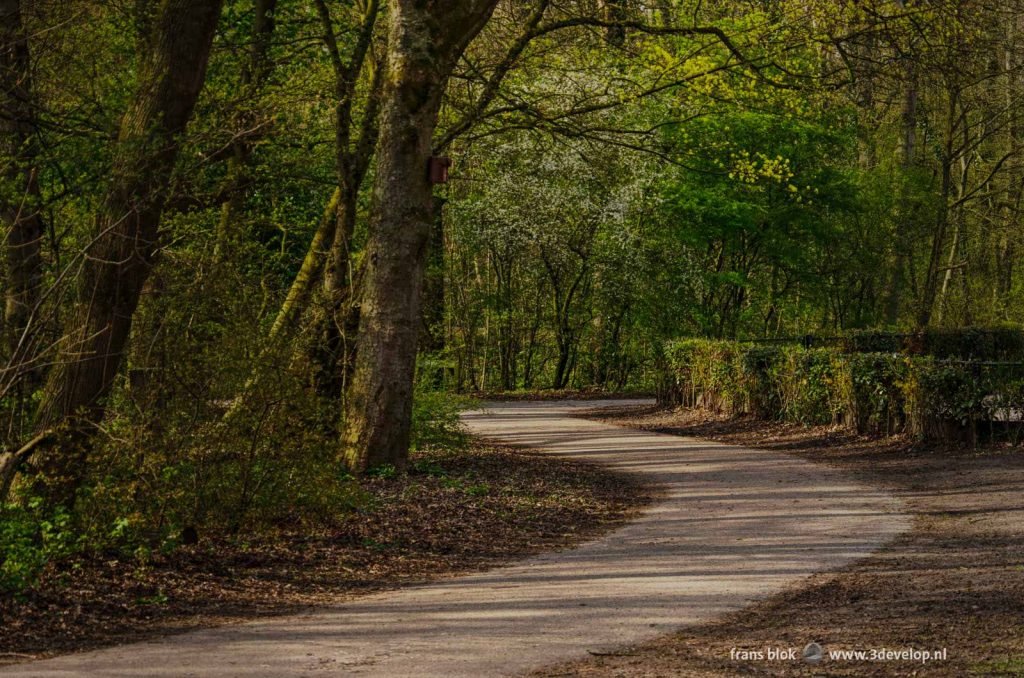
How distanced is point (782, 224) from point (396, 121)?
21.3 m

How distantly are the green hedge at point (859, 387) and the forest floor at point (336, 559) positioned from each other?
16.2 feet

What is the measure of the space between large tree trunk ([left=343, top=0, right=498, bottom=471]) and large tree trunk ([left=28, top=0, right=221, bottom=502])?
3.83 m

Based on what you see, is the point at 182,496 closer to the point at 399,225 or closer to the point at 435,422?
the point at 399,225

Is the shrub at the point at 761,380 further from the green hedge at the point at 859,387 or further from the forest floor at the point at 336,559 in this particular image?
the forest floor at the point at 336,559

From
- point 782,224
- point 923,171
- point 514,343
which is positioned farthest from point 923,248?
point 514,343

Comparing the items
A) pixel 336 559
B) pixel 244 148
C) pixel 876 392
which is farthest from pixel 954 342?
pixel 336 559

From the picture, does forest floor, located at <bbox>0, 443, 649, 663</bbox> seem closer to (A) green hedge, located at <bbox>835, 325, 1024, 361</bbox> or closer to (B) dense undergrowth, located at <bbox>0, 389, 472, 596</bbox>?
(B) dense undergrowth, located at <bbox>0, 389, 472, 596</bbox>

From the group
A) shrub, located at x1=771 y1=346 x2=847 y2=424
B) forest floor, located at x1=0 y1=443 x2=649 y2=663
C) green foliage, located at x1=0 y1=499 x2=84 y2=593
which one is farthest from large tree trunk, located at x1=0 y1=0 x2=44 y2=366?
shrub, located at x1=771 y1=346 x2=847 y2=424

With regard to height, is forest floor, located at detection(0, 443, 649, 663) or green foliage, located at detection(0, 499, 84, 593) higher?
green foliage, located at detection(0, 499, 84, 593)

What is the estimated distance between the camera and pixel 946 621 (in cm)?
784

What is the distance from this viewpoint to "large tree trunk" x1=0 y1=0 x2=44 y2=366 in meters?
10.1

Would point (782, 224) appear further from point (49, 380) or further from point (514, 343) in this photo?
point (49, 380)

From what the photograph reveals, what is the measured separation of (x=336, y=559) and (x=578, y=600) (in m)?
2.69

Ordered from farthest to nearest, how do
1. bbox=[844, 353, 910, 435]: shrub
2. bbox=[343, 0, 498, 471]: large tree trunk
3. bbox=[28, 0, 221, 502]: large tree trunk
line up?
bbox=[844, 353, 910, 435]: shrub, bbox=[343, 0, 498, 471]: large tree trunk, bbox=[28, 0, 221, 502]: large tree trunk
